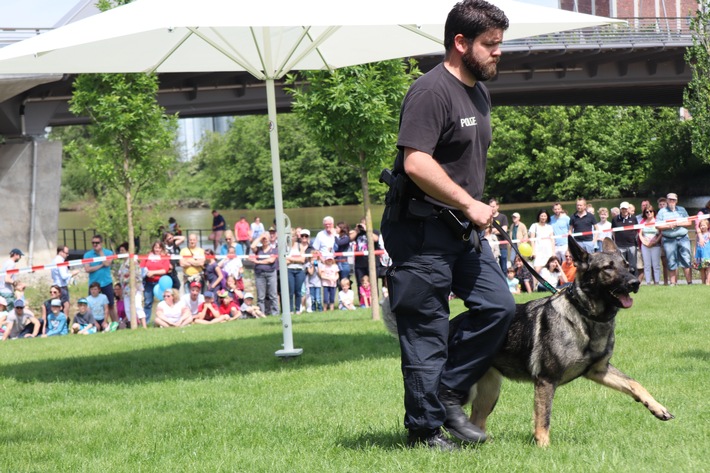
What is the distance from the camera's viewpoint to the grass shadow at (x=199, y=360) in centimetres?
1013

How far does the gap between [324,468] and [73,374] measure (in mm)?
6285

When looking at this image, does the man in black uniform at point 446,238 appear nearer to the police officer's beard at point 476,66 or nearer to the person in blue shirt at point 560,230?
the police officer's beard at point 476,66

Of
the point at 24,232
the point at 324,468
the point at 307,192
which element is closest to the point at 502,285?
the point at 324,468

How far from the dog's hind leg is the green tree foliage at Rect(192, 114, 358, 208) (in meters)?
65.8

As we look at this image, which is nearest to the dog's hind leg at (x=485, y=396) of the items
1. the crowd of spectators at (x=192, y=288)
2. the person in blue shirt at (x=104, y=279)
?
the crowd of spectators at (x=192, y=288)

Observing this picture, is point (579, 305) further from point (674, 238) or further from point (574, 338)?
point (674, 238)

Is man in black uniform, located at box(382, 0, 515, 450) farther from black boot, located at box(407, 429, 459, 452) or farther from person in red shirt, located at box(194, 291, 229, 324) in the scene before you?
person in red shirt, located at box(194, 291, 229, 324)

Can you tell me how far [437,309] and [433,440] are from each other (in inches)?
29.5

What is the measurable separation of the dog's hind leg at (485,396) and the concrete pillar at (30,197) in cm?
2617

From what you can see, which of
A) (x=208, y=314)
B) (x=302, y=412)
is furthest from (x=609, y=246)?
(x=208, y=314)

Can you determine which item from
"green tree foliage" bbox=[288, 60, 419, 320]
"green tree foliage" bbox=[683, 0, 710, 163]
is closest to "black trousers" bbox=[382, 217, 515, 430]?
"green tree foliage" bbox=[288, 60, 419, 320]

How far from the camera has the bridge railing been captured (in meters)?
38.9

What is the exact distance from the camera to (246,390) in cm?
853

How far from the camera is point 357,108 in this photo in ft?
46.5
